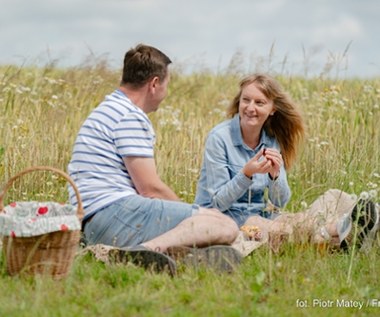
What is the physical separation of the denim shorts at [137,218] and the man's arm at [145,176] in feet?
0.20

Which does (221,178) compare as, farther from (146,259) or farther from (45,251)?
(45,251)

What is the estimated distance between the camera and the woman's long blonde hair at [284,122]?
277 inches

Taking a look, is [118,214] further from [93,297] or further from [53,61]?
[53,61]

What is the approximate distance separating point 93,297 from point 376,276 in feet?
5.62

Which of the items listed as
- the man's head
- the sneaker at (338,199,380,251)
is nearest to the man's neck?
the man's head

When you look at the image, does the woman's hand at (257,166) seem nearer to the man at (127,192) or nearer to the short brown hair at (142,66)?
the man at (127,192)

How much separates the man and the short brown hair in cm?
3

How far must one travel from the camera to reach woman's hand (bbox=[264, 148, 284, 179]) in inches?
256

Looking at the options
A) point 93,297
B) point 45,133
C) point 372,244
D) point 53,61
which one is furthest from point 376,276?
point 53,61

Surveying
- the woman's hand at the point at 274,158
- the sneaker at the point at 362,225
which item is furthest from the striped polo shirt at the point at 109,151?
the sneaker at the point at 362,225

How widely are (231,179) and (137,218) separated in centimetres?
100

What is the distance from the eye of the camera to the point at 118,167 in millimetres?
6082

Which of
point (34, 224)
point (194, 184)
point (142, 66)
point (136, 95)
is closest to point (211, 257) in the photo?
point (34, 224)

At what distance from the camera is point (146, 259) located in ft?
18.2
